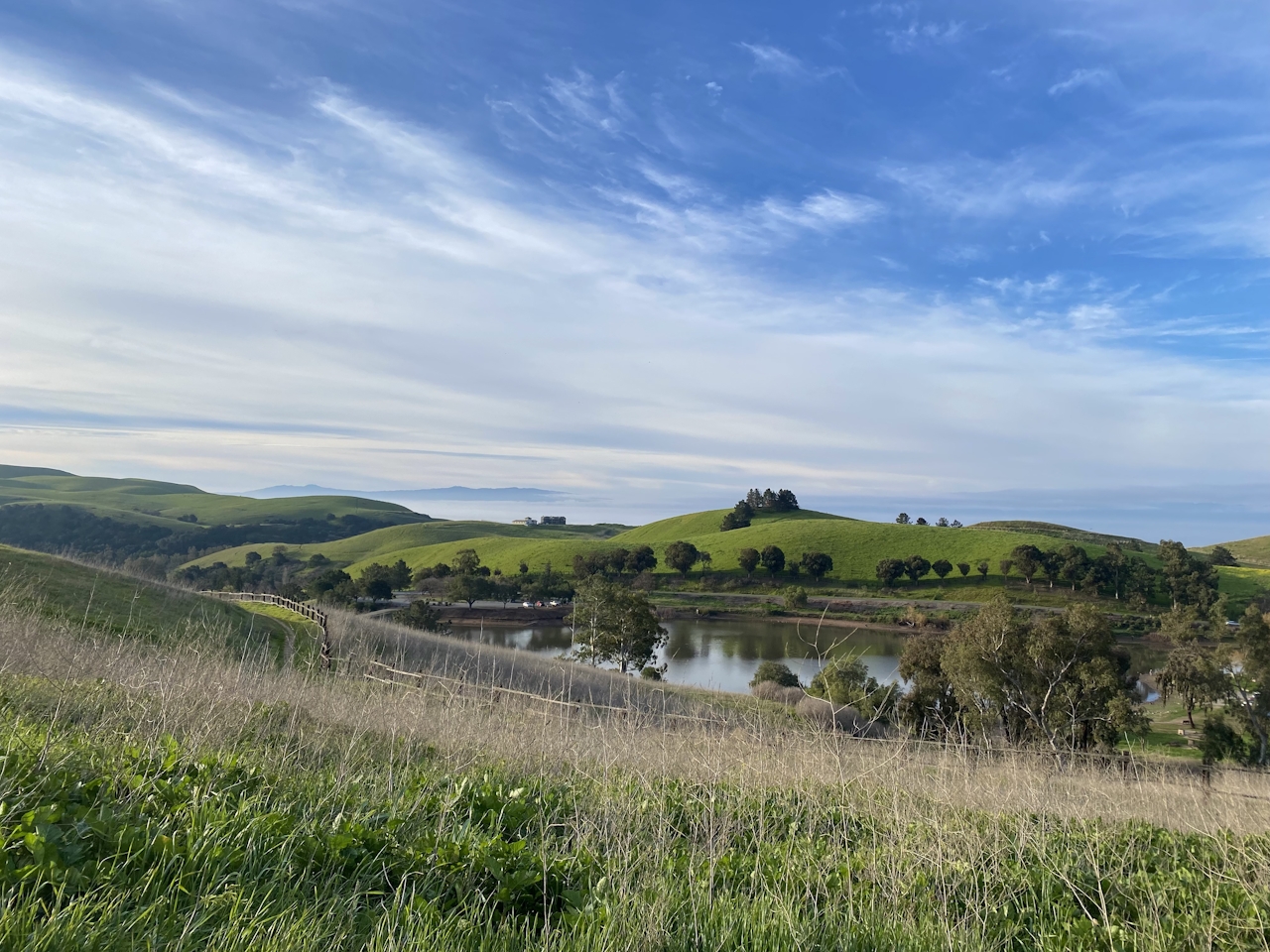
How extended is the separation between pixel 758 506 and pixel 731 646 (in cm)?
9067

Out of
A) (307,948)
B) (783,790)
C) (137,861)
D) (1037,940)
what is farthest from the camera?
(783,790)

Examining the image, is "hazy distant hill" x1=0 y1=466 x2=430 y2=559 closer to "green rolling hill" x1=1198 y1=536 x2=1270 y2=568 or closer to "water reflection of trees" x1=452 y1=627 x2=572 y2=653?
"water reflection of trees" x1=452 y1=627 x2=572 y2=653

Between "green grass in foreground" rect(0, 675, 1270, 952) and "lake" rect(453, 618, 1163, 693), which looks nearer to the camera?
"green grass in foreground" rect(0, 675, 1270, 952)

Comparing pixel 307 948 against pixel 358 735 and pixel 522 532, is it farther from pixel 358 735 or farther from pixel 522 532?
pixel 522 532

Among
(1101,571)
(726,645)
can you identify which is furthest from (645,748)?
(1101,571)

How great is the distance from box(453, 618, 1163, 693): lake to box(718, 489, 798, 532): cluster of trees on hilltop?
55309 mm

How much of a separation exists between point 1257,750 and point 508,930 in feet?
141

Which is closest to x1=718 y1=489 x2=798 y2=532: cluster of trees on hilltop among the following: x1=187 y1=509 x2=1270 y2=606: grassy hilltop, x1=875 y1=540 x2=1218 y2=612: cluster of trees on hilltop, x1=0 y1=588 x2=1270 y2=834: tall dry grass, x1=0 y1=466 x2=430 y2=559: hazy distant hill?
x1=187 y1=509 x2=1270 y2=606: grassy hilltop

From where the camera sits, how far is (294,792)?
5.59 meters

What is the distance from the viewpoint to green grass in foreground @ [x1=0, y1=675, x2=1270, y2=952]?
11.9ft

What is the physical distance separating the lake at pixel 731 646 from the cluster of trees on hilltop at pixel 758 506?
181 feet

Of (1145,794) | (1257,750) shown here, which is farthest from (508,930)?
(1257,750)

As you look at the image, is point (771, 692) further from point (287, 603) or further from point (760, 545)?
point (760, 545)

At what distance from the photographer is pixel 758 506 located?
15450cm
